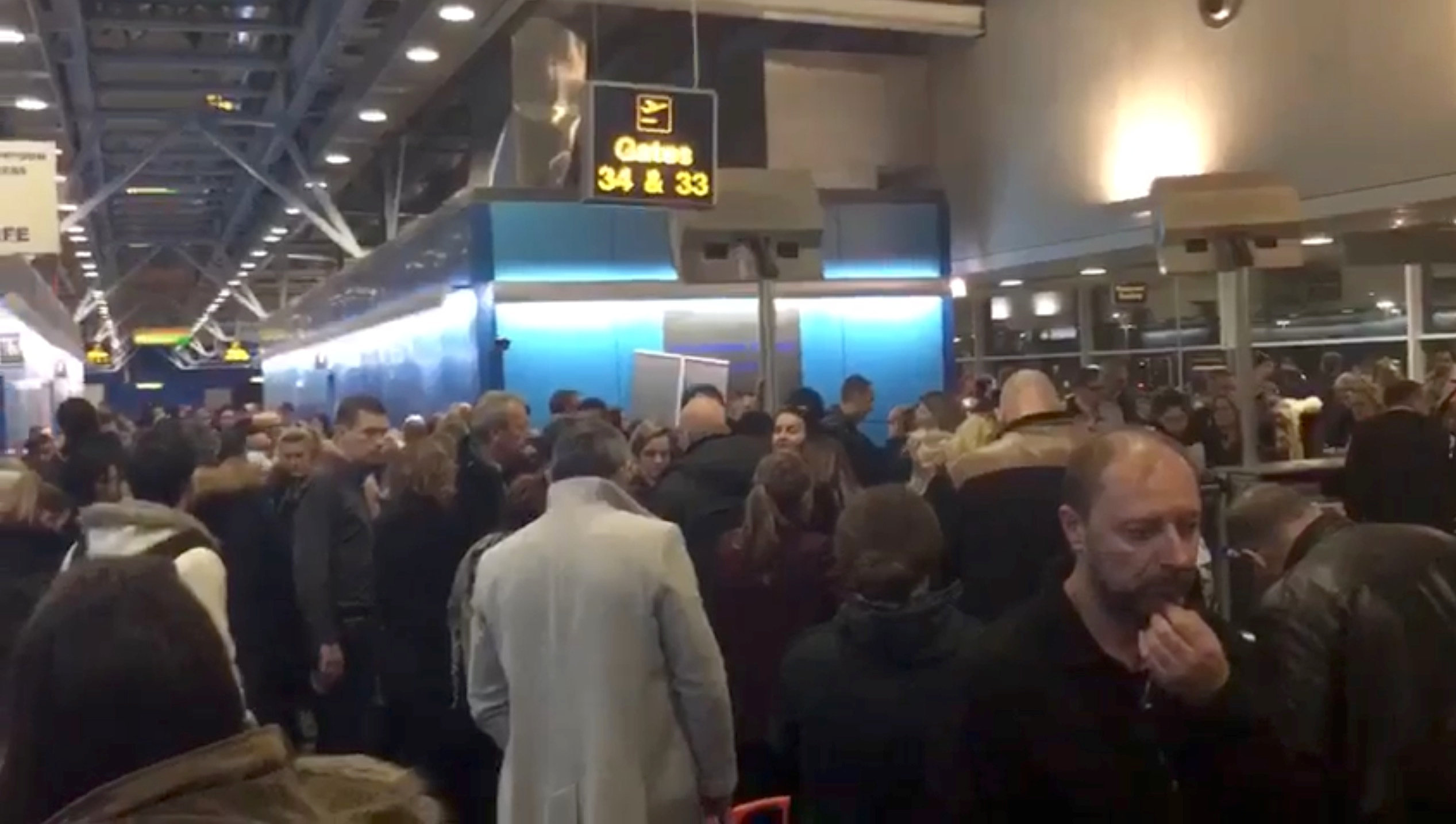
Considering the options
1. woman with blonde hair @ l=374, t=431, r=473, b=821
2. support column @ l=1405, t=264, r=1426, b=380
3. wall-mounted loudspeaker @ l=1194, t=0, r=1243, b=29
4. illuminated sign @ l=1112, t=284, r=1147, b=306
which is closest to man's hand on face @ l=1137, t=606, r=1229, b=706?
woman with blonde hair @ l=374, t=431, r=473, b=821

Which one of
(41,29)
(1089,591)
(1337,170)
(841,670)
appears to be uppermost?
(41,29)

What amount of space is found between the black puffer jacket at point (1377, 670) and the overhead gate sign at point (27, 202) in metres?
7.90

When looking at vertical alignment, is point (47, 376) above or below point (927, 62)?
below

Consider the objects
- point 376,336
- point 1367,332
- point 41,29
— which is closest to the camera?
point 41,29

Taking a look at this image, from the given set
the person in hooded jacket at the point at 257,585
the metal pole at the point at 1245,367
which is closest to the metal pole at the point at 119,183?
the person in hooded jacket at the point at 257,585

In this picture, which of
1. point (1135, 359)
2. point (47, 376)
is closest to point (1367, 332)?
point (1135, 359)

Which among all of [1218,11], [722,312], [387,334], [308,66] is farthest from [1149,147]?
[387,334]

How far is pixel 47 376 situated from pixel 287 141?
6044mm

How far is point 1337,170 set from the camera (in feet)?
32.4

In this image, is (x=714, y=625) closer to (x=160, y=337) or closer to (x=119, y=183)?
(x=119, y=183)

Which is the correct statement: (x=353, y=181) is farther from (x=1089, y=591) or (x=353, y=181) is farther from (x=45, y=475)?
(x=1089, y=591)

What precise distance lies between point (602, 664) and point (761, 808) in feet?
2.37

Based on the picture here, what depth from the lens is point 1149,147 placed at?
11.8 meters

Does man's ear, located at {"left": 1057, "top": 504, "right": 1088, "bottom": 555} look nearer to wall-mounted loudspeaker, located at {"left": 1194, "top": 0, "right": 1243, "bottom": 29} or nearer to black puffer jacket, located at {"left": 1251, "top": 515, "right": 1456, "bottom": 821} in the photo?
black puffer jacket, located at {"left": 1251, "top": 515, "right": 1456, "bottom": 821}
